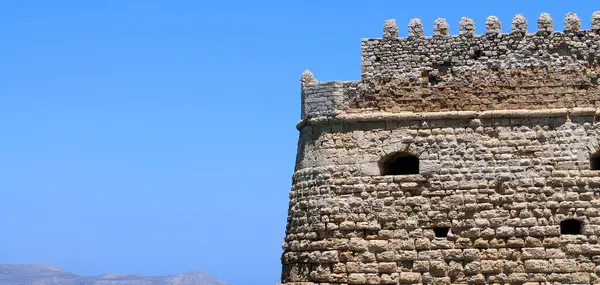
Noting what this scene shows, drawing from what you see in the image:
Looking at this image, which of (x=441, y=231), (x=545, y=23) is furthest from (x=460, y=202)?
(x=545, y=23)

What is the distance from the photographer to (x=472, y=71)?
20.8 metres

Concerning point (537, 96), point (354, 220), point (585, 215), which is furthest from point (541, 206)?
point (354, 220)

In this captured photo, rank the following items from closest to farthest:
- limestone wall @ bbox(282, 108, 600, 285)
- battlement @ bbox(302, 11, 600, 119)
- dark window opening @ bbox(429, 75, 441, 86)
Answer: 1. limestone wall @ bbox(282, 108, 600, 285)
2. battlement @ bbox(302, 11, 600, 119)
3. dark window opening @ bbox(429, 75, 441, 86)

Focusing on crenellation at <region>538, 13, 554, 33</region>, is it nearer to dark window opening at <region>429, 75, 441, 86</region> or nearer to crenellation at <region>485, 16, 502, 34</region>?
crenellation at <region>485, 16, 502, 34</region>

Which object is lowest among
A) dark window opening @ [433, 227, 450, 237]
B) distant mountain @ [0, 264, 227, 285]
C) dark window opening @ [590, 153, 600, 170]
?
dark window opening @ [433, 227, 450, 237]

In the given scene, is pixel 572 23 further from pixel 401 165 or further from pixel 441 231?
pixel 441 231

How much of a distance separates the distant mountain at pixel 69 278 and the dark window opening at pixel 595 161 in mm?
47281

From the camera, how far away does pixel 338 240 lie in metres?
20.6

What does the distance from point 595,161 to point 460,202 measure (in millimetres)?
2629

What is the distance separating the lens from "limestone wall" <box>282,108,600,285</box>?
19.8m

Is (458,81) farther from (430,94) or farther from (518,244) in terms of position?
(518,244)

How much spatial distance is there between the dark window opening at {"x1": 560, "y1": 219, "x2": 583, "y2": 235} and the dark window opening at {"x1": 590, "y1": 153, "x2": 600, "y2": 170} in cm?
110

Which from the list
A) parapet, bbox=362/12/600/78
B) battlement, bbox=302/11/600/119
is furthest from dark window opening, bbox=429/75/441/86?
parapet, bbox=362/12/600/78

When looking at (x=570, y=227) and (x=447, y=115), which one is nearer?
(x=570, y=227)
